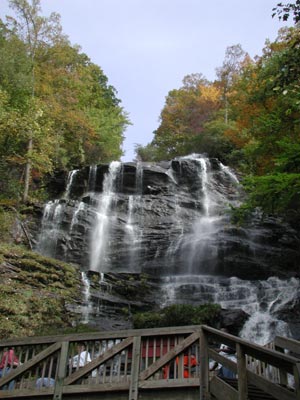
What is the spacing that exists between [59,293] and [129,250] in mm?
5971

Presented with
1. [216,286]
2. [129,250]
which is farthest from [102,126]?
[216,286]

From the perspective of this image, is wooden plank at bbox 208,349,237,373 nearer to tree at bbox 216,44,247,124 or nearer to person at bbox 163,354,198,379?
person at bbox 163,354,198,379

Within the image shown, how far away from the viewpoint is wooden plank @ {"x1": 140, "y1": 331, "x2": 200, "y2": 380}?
21.6ft

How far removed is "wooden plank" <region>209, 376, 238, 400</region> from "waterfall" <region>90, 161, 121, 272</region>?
1560cm

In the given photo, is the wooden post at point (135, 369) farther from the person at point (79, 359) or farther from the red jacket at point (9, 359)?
the red jacket at point (9, 359)

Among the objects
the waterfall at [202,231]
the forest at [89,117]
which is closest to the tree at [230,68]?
the forest at [89,117]

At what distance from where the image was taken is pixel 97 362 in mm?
6793

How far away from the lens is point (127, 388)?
6.55m

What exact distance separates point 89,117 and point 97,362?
2815 centimetres

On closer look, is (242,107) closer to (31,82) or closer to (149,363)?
(31,82)

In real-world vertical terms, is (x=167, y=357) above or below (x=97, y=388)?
above

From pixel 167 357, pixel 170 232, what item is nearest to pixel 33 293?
pixel 170 232

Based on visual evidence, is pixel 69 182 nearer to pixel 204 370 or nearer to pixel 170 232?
pixel 170 232

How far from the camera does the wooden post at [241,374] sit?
5309 mm
